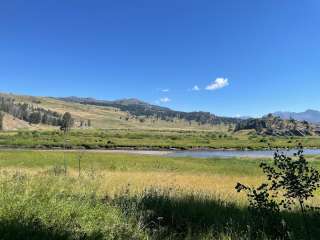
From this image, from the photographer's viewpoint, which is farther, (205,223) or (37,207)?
(205,223)

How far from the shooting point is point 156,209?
11.3m

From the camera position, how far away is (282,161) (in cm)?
901

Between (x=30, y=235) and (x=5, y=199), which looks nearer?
(x=30, y=235)

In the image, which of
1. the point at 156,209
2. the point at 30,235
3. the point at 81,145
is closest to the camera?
the point at 30,235

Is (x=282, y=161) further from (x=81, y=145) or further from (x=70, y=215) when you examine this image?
(x=81, y=145)

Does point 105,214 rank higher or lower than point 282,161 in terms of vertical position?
lower

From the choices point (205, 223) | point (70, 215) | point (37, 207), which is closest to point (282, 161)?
point (205, 223)

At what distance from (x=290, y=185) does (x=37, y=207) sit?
4731 millimetres

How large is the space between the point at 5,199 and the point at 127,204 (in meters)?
3.22

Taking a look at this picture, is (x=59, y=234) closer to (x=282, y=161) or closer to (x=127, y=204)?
(x=127, y=204)

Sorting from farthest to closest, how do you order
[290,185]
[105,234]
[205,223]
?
[205,223]
[290,185]
[105,234]

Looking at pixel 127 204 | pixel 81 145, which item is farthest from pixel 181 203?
pixel 81 145

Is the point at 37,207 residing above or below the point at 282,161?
below

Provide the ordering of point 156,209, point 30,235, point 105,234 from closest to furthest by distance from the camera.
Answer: point 30,235
point 105,234
point 156,209
